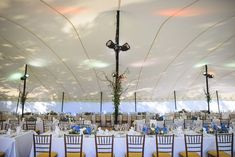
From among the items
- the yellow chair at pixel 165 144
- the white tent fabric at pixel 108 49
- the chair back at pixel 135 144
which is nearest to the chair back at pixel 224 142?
the yellow chair at pixel 165 144

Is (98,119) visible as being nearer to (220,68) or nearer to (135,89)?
(135,89)

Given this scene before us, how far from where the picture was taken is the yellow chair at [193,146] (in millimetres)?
4898

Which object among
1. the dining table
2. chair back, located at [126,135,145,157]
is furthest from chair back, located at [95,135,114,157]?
chair back, located at [126,135,145,157]

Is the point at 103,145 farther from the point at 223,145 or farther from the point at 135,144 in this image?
the point at 223,145

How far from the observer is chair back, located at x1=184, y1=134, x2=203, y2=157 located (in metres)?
4.95

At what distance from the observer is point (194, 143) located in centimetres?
494

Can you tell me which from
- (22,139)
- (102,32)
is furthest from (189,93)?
(22,139)

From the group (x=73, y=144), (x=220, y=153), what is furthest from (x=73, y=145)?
(x=220, y=153)

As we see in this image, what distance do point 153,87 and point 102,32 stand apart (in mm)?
9123

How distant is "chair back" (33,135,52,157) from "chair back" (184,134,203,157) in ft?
10.3

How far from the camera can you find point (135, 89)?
18219 millimetres

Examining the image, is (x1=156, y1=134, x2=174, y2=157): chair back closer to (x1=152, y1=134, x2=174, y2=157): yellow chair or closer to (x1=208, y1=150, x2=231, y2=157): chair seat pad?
(x1=152, y1=134, x2=174, y2=157): yellow chair

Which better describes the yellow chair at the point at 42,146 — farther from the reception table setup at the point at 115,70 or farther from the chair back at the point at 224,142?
the chair back at the point at 224,142

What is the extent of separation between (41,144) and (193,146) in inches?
137
